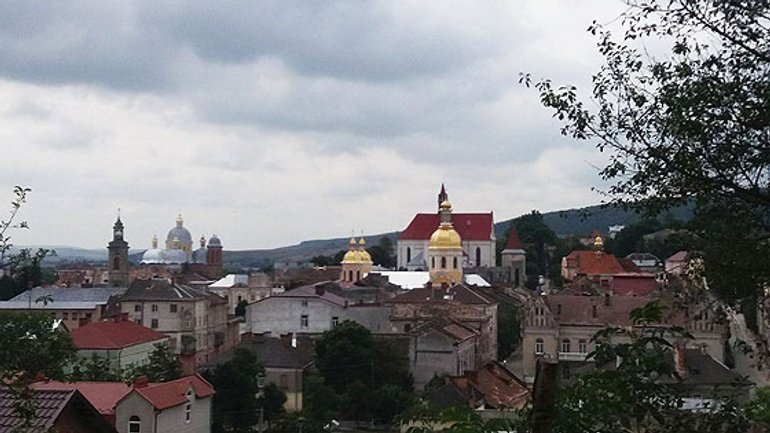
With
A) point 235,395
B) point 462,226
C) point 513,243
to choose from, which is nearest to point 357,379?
point 235,395

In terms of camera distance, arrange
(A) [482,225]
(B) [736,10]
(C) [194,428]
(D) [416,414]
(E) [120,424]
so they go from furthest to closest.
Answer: (A) [482,225]
(C) [194,428]
(E) [120,424]
(B) [736,10]
(D) [416,414]

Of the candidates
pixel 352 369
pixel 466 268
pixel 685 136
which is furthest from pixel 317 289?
pixel 685 136

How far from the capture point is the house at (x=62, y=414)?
11062 mm

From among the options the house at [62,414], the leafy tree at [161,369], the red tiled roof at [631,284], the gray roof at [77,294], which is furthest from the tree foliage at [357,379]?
the gray roof at [77,294]

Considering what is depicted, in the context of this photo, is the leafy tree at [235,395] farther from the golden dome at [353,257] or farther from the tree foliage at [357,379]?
the golden dome at [353,257]

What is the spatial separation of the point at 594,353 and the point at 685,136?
9.17 feet

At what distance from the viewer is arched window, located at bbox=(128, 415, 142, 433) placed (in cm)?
2701

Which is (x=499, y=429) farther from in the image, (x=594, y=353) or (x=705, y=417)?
(x=705, y=417)

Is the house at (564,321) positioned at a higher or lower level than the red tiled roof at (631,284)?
lower

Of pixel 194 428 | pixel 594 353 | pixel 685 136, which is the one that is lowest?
pixel 194 428

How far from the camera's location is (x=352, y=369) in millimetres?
43312

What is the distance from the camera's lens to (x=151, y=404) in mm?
27156

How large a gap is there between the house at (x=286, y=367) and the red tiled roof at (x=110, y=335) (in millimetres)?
6459

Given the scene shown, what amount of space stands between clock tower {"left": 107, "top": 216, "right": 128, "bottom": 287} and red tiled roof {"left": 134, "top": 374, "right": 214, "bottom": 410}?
69.1m
